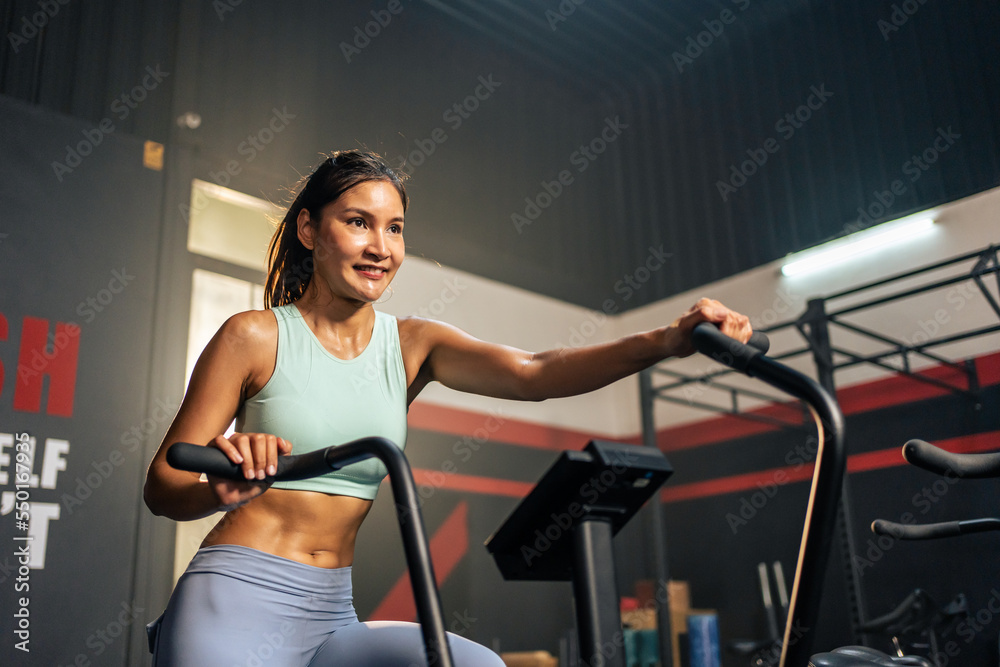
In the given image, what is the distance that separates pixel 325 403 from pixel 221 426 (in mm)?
150

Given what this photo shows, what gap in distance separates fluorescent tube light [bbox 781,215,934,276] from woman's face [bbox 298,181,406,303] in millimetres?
4121

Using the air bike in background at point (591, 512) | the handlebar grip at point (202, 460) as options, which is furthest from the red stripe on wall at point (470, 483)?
the handlebar grip at point (202, 460)

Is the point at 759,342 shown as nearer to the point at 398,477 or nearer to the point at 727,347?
the point at 727,347

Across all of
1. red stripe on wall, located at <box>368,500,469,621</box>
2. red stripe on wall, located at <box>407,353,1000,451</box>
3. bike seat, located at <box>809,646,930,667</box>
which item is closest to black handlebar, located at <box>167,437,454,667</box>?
bike seat, located at <box>809,646,930,667</box>

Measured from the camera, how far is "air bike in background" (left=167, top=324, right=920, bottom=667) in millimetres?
691

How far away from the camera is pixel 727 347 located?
807mm

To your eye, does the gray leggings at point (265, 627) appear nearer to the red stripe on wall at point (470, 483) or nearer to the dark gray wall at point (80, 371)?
the dark gray wall at point (80, 371)

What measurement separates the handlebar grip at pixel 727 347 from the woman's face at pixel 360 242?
1.90ft

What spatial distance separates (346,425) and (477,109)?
14.3 ft

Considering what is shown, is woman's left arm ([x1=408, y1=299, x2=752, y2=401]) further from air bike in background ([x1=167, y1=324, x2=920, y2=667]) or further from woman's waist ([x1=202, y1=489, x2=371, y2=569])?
woman's waist ([x1=202, y1=489, x2=371, y2=569])

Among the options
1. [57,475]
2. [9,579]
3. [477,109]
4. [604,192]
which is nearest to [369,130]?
[477,109]

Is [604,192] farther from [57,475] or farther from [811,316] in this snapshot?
[57,475]

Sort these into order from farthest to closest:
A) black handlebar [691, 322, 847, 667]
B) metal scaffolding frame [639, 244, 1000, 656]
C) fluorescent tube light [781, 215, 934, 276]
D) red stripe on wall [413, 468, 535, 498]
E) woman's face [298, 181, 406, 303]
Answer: red stripe on wall [413, 468, 535, 498]
fluorescent tube light [781, 215, 934, 276]
metal scaffolding frame [639, 244, 1000, 656]
woman's face [298, 181, 406, 303]
black handlebar [691, 322, 847, 667]

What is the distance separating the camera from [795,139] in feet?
16.4
